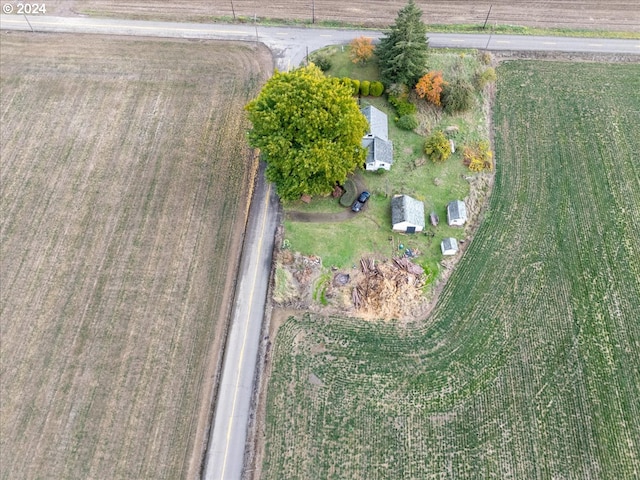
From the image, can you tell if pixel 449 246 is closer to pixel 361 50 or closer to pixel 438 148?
pixel 438 148

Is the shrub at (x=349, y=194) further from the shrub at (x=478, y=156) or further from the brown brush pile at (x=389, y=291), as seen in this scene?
the shrub at (x=478, y=156)

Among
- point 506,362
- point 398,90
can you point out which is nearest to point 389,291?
point 506,362

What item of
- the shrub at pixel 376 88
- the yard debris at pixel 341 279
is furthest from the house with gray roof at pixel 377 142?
the yard debris at pixel 341 279

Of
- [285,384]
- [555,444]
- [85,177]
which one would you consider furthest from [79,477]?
[555,444]

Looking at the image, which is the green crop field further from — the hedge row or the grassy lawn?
the hedge row

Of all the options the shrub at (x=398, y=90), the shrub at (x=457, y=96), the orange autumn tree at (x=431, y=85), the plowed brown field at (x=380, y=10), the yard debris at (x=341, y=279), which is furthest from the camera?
the plowed brown field at (x=380, y=10)
